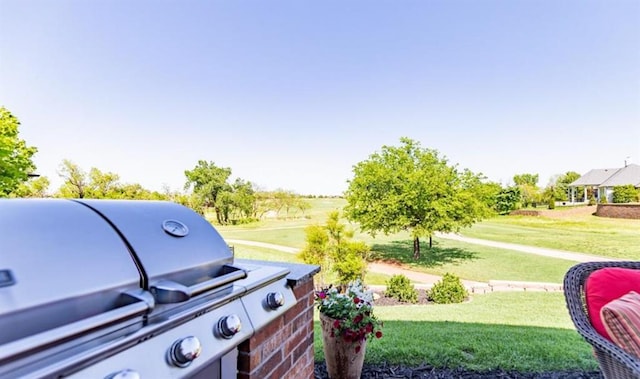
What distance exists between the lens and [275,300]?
3.69 feet

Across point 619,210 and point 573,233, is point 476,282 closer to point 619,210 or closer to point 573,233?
point 573,233

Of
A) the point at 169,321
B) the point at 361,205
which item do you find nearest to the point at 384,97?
the point at 361,205

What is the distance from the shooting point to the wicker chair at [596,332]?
1269 mm

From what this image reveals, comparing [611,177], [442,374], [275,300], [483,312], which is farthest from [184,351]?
[611,177]

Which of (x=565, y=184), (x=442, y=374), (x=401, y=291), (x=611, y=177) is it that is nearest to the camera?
(x=442, y=374)

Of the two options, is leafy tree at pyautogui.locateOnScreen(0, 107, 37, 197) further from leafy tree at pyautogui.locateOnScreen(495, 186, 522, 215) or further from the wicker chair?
leafy tree at pyautogui.locateOnScreen(495, 186, 522, 215)

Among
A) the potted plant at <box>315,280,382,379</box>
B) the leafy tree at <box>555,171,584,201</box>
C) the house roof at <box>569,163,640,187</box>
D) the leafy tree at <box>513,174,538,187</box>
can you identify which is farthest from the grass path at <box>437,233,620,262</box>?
the leafy tree at <box>513,174,538,187</box>

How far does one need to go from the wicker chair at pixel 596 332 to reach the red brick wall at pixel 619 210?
15845 mm

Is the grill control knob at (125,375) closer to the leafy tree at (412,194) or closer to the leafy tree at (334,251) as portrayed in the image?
the leafy tree at (334,251)

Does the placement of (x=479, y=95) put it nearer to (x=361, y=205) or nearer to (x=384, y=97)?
(x=384, y=97)

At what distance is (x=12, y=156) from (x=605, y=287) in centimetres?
437

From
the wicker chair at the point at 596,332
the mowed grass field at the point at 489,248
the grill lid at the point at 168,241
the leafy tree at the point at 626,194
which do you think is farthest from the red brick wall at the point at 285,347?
the leafy tree at the point at 626,194

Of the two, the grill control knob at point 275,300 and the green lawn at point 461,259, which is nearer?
the grill control knob at point 275,300

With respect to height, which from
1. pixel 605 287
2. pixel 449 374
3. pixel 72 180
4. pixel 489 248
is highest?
pixel 72 180
